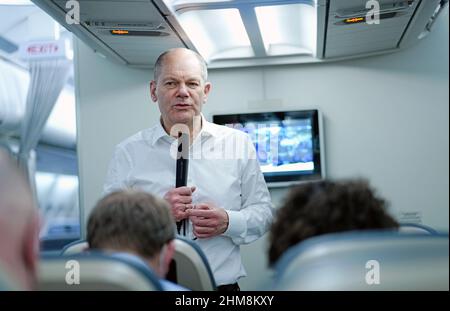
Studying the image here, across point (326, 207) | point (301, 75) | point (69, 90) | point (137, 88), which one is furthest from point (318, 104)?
point (326, 207)

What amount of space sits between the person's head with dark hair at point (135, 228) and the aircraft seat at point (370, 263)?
0.30 meters

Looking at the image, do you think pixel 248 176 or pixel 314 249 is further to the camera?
pixel 248 176

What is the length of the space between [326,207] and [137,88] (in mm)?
1465

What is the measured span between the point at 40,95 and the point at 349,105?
58.1 inches

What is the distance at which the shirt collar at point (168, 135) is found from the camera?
232 centimetres

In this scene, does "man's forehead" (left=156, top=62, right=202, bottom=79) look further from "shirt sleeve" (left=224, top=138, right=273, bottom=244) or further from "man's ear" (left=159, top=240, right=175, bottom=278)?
"man's ear" (left=159, top=240, right=175, bottom=278)

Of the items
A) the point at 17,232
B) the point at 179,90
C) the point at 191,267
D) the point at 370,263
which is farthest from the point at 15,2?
the point at 370,263

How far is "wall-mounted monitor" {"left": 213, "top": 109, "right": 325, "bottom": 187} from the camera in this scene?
3178mm

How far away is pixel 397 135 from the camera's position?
3.15 m

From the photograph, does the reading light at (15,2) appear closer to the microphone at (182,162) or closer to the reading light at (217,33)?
the reading light at (217,33)

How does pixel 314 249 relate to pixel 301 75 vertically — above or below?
below

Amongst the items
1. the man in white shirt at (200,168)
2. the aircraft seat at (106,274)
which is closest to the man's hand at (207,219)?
the man in white shirt at (200,168)
